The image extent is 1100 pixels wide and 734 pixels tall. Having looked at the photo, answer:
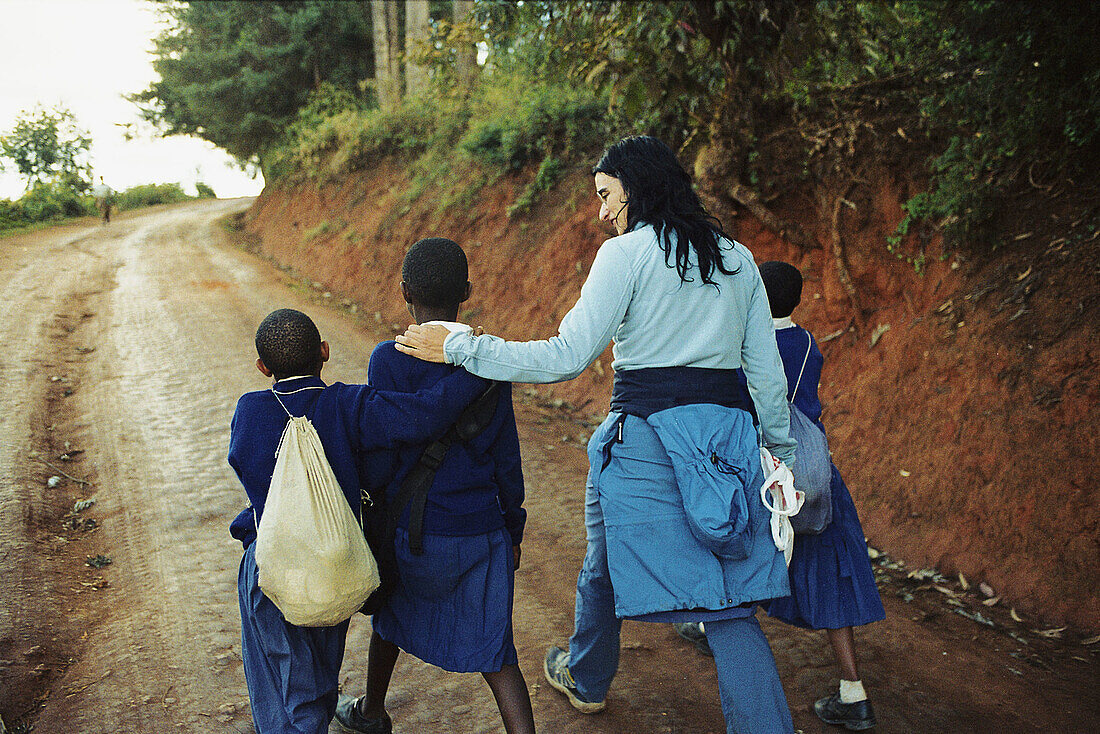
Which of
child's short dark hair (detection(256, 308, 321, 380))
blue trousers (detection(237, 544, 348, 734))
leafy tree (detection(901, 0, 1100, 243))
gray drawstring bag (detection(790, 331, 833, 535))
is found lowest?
blue trousers (detection(237, 544, 348, 734))

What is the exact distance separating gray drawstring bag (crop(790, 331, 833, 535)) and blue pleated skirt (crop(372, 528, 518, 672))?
45.8 inches

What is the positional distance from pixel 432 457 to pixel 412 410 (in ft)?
0.60

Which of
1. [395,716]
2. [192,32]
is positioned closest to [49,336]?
[395,716]

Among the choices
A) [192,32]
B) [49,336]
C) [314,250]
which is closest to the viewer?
[49,336]

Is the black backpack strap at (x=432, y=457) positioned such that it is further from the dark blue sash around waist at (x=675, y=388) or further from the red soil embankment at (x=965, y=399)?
the red soil embankment at (x=965, y=399)

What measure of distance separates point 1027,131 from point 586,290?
14.5 feet

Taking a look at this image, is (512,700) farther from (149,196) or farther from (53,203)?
(149,196)

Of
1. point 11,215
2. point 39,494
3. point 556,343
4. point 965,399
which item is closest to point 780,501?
point 556,343

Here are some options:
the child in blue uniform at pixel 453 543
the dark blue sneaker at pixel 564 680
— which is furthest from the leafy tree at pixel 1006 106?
the child in blue uniform at pixel 453 543

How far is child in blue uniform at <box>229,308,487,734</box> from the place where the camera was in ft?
7.60

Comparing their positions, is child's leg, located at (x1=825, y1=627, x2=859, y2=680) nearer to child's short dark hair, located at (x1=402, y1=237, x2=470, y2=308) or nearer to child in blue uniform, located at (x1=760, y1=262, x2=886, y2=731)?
child in blue uniform, located at (x1=760, y1=262, x2=886, y2=731)

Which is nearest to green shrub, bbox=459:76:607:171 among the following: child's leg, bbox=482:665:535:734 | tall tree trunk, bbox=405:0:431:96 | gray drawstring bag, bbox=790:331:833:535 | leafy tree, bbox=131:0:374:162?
tall tree trunk, bbox=405:0:431:96

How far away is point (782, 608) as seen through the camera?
10.2 feet

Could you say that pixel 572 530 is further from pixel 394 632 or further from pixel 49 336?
pixel 49 336
